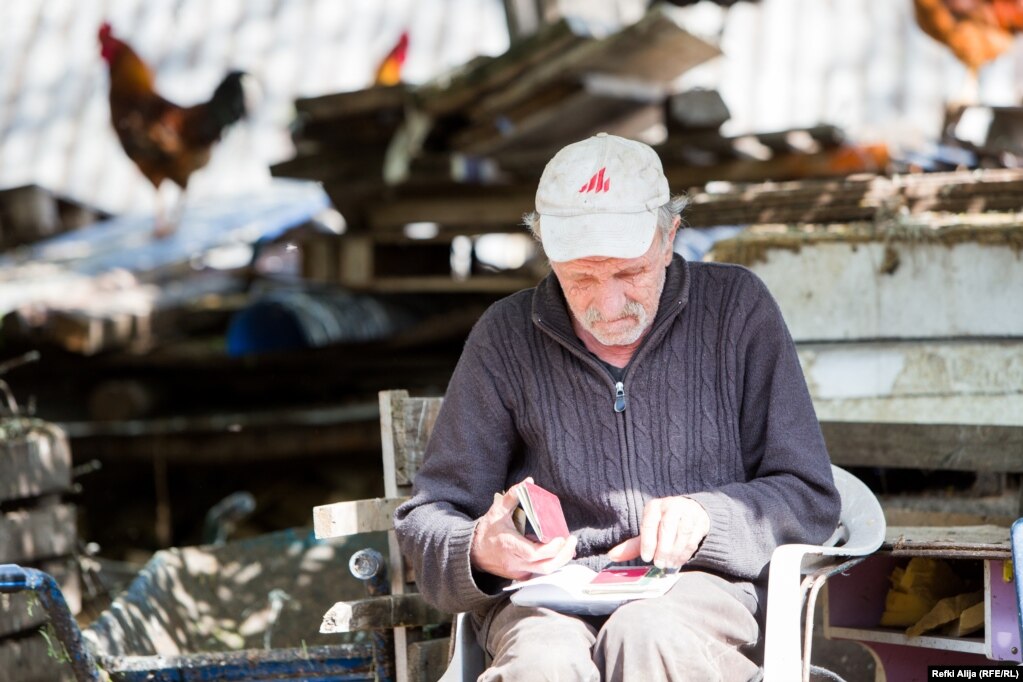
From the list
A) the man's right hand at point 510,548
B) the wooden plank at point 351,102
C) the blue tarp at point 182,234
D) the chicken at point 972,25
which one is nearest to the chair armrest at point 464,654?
the man's right hand at point 510,548

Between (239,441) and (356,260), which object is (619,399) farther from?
(239,441)

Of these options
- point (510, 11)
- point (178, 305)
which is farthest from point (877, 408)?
point (178, 305)

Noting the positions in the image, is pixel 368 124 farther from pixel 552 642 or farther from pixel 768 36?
pixel 768 36

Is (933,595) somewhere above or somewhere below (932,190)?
below

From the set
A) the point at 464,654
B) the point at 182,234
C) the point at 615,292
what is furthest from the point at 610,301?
the point at 182,234

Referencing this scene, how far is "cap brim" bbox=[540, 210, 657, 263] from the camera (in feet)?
8.92

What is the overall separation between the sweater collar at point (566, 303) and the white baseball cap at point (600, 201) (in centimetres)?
17

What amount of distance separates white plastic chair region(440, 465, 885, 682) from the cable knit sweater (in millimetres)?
81

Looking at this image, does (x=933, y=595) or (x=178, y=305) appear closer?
(x=933, y=595)

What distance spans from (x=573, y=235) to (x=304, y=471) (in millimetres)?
6421

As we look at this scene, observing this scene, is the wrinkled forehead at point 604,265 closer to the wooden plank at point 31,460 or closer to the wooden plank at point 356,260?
the wooden plank at point 31,460

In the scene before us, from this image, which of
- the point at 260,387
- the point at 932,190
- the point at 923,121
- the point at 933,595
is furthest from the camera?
the point at 923,121

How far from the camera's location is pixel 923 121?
10828 mm

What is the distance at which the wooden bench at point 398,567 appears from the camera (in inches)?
120
